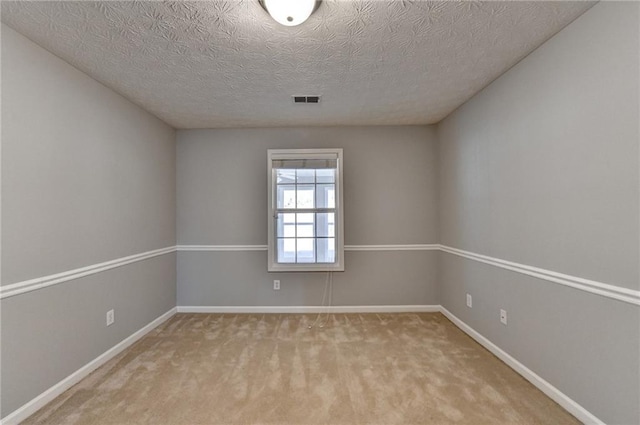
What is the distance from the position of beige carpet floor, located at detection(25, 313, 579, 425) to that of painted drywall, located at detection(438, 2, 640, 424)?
14.9 inches

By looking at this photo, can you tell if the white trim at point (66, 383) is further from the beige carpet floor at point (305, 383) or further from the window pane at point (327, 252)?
the window pane at point (327, 252)

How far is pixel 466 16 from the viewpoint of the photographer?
1602mm

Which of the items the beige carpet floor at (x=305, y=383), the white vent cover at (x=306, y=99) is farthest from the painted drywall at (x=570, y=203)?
the white vent cover at (x=306, y=99)

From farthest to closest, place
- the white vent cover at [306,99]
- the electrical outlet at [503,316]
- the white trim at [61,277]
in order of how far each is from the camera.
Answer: the white vent cover at [306,99] → the electrical outlet at [503,316] → the white trim at [61,277]

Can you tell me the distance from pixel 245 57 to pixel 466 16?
4.63 feet

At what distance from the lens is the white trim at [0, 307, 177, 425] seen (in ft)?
5.57

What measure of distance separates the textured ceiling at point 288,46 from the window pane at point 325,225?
1347mm

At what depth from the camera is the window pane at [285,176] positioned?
3.57 meters

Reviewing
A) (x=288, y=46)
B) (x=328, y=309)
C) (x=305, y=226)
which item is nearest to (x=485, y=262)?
(x=328, y=309)

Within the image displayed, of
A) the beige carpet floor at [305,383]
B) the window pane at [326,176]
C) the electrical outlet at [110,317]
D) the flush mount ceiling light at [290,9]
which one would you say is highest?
the flush mount ceiling light at [290,9]

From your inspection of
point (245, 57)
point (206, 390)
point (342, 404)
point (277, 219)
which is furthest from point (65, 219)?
point (342, 404)

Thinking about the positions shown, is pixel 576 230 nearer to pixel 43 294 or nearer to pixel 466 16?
pixel 466 16

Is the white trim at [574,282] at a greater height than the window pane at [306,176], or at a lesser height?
lesser

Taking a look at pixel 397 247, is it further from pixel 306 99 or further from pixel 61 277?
pixel 61 277
